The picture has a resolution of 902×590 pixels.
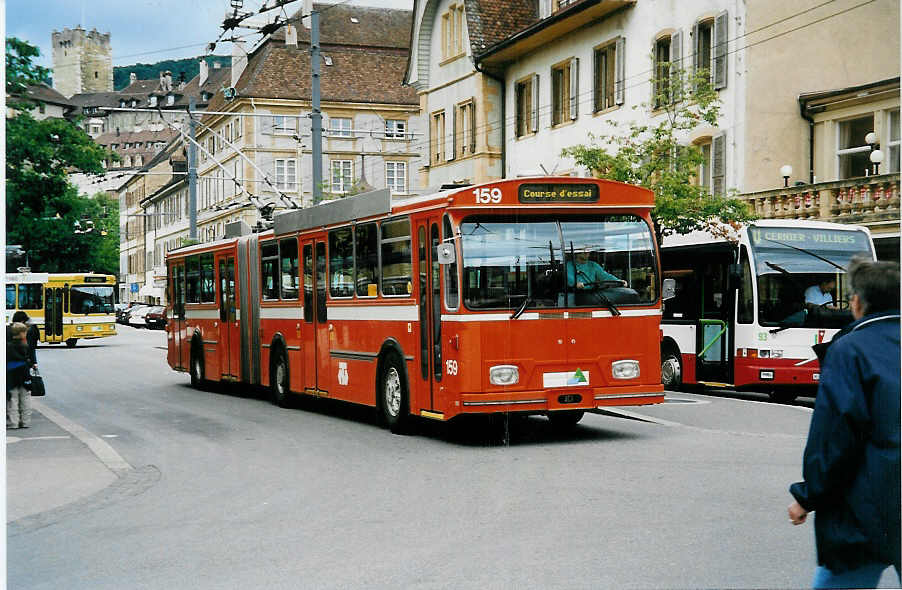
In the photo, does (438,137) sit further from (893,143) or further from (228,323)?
(893,143)

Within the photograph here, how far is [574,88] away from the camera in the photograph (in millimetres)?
34438

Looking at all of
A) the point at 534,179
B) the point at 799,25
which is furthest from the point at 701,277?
the point at 534,179

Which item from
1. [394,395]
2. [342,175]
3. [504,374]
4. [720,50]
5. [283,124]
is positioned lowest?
[394,395]

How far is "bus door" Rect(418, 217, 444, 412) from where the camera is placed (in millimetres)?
13195

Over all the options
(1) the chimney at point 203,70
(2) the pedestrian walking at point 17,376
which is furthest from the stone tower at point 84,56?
(2) the pedestrian walking at point 17,376

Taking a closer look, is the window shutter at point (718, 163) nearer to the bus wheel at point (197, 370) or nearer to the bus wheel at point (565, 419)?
the bus wheel at point (197, 370)

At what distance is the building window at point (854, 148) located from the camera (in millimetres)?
20359

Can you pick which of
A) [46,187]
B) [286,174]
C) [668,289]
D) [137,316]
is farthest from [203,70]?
[137,316]

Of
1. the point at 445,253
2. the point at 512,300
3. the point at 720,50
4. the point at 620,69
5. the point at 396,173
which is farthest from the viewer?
the point at 396,173

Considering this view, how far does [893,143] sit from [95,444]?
12339mm

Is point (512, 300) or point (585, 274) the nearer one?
point (512, 300)

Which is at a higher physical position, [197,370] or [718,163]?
[718,163]

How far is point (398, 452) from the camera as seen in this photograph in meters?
12.9

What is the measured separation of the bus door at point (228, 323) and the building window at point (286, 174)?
5482 mm
